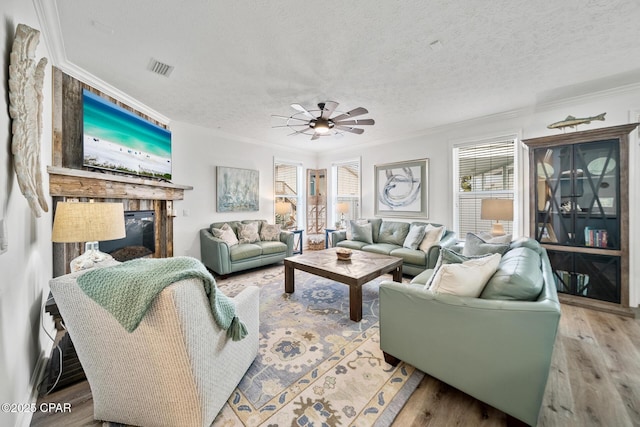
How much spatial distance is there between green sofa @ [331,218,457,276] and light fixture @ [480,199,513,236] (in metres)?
0.64

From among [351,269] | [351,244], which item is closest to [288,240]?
[351,244]

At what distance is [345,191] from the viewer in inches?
233

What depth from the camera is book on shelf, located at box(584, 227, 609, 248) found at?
8.86 ft

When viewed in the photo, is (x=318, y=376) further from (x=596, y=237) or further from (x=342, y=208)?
(x=342, y=208)

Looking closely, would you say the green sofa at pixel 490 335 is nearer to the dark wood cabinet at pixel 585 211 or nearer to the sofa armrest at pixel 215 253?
the dark wood cabinet at pixel 585 211

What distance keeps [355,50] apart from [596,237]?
3.39m

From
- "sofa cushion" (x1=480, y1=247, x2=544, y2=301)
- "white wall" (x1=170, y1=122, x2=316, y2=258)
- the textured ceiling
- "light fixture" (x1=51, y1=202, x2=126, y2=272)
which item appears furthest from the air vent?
"sofa cushion" (x1=480, y1=247, x2=544, y2=301)

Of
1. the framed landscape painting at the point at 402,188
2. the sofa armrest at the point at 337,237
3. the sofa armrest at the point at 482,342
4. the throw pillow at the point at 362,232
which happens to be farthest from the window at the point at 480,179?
the sofa armrest at the point at 482,342

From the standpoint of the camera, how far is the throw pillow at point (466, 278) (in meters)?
1.46

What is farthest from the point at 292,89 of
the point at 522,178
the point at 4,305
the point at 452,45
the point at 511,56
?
the point at 522,178

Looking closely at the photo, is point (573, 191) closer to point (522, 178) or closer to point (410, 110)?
point (522, 178)

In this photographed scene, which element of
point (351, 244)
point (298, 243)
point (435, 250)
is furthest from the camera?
point (298, 243)

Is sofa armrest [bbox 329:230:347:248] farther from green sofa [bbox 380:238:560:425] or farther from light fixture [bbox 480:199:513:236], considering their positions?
green sofa [bbox 380:238:560:425]

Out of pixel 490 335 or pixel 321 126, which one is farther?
pixel 321 126
